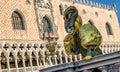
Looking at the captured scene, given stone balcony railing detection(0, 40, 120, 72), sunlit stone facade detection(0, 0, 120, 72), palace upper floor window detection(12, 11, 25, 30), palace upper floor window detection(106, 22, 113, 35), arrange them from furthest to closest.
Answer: palace upper floor window detection(106, 22, 113, 35)
palace upper floor window detection(12, 11, 25, 30)
sunlit stone facade detection(0, 0, 120, 72)
stone balcony railing detection(0, 40, 120, 72)

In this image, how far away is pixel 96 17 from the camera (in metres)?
32.9

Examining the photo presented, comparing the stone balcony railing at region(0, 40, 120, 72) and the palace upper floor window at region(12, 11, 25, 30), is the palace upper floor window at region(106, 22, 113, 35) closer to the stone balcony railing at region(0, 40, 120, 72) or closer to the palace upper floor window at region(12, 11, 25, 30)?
the stone balcony railing at region(0, 40, 120, 72)

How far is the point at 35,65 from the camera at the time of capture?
74.9 ft

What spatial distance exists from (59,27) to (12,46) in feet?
21.3

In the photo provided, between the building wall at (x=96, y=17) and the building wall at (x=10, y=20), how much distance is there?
2.81 m

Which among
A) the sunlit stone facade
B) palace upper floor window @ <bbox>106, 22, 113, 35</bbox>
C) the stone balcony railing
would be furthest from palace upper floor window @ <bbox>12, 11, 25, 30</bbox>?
palace upper floor window @ <bbox>106, 22, 113, 35</bbox>

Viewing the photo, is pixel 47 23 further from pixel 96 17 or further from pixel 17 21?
pixel 96 17

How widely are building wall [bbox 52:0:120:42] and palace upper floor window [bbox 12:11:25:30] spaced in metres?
3.81

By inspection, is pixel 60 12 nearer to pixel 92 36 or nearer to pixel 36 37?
pixel 36 37

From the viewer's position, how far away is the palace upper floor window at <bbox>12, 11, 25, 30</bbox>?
2330 cm

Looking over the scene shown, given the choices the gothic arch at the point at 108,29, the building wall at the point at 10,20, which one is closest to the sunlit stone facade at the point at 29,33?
the building wall at the point at 10,20

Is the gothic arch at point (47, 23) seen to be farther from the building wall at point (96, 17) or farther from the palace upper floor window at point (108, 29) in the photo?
the palace upper floor window at point (108, 29)

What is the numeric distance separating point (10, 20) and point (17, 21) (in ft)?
3.29

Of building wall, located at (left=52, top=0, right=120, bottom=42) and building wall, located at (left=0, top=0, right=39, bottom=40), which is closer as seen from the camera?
building wall, located at (left=0, top=0, right=39, bottom=40)
